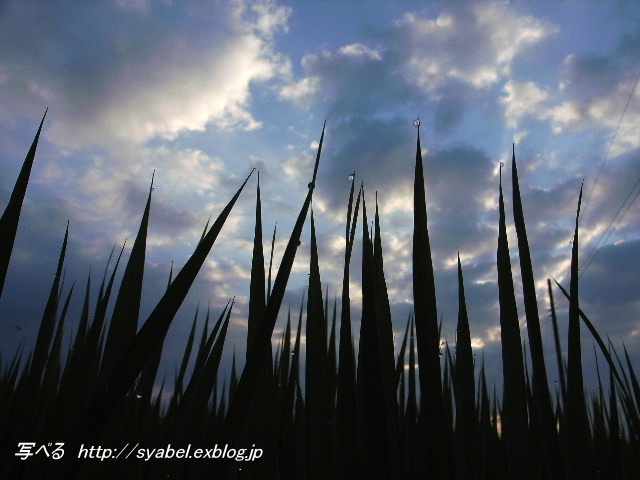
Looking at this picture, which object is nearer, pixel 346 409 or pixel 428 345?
pixel 428 345

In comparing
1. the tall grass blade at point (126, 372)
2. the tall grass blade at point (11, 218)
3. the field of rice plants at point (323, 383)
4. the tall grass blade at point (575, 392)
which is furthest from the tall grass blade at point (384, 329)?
the tall grass blade at point (11, 218)

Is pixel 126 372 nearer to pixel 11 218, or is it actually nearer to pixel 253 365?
pixel 253 365

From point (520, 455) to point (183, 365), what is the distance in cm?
122

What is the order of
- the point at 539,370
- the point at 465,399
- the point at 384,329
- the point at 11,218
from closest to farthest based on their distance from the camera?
the point at 11,218, the point at 539,370, the point at 465,399, the point at 384,329

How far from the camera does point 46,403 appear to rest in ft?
4.19

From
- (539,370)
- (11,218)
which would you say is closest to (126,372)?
(11,218)

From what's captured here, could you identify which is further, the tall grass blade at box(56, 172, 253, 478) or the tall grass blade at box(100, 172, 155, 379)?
the tall grass blade at box(100, 172, 155, 379)

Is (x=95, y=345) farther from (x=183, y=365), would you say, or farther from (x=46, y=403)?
(x=183, y=365)

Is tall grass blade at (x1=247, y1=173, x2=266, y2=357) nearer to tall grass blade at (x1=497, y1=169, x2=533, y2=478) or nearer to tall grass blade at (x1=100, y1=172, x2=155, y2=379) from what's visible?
tall grass blade at (x1=100, y1=172, x2=155, y2=379)

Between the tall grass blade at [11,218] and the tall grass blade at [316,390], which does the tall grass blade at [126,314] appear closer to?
the tall grass blade at [11,218]

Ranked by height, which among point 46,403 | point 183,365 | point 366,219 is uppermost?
point 366,219

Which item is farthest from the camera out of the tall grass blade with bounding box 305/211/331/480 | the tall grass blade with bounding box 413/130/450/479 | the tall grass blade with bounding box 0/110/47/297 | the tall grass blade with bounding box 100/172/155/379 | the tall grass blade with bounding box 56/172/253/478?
the tall grass blade with bounding box 305/211/331/480

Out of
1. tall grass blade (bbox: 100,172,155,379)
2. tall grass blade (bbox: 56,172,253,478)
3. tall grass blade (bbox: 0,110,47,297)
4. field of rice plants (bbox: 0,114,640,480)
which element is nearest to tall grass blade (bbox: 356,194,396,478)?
field of rice plants (bbox: 0,114,640,480)

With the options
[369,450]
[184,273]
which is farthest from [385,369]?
[184,273]
